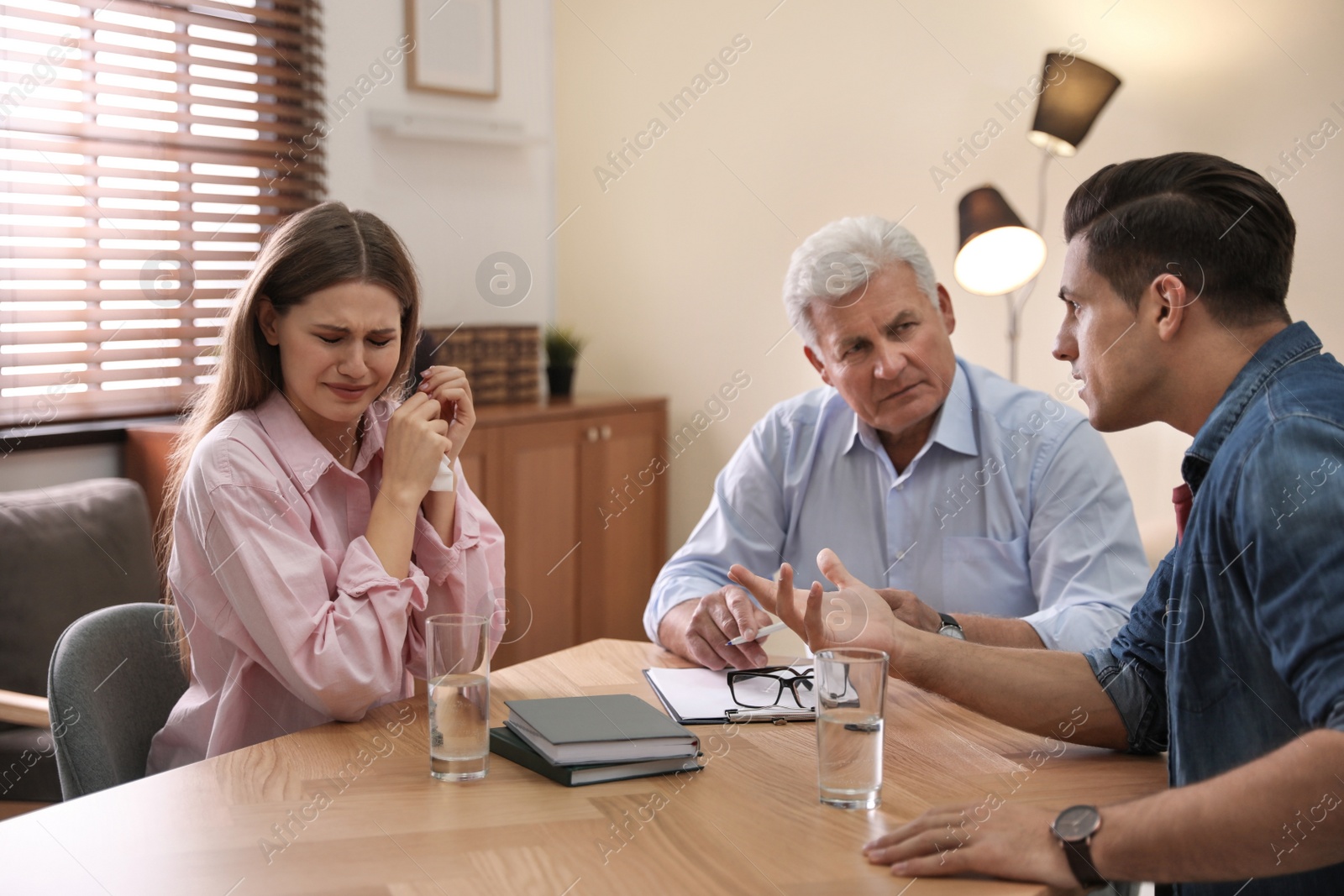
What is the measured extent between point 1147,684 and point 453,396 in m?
1.11

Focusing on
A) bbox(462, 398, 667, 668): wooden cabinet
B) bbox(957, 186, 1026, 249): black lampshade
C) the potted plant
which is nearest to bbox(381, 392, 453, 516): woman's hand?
bbox(462, 398, 667, 668): wooden cabinet

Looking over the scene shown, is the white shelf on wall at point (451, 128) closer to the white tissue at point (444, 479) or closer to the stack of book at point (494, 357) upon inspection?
the stack of book at point (494, 357)

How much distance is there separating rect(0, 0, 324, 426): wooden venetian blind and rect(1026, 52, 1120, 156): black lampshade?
2123 millimetres

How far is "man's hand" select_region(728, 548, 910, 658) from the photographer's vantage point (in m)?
1.47

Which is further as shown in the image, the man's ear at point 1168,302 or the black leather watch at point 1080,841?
the man's ear at point 1168,302

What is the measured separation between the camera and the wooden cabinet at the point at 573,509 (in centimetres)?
352

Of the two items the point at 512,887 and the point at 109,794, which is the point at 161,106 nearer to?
the point at 109,794

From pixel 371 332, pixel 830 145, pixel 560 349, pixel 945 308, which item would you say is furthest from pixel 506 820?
pixel 830 145

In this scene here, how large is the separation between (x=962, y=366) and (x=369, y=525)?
1217 mm

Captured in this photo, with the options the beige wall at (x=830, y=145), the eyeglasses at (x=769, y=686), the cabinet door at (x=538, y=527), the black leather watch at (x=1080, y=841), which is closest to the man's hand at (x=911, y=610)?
the eyeglasses at (x=769, y=686)

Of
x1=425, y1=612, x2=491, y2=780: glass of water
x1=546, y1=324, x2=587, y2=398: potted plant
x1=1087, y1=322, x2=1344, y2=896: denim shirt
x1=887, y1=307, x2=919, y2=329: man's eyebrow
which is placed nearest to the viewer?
x1=1087, y1=322, x2=1344, y2=896: denim shirt

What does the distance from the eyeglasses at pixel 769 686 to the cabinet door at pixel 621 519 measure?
2.22m

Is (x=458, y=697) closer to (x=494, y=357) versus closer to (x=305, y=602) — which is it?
(x=305, y=602)

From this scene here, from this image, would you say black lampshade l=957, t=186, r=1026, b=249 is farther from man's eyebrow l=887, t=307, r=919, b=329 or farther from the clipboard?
the clipboard
